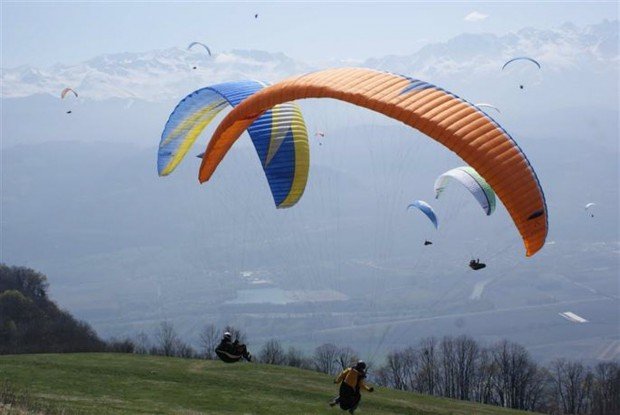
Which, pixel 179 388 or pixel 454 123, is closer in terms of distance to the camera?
pixel 454 123

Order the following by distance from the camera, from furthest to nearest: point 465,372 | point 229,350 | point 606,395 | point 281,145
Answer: point 465,372 → point 606,395 → point 281,145 → point 229,350

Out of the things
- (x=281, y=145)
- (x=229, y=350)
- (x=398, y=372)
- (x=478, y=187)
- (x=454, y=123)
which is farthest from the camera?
(x=398, y=372)

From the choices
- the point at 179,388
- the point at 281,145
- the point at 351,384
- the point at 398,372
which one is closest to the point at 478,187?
the point at 281,145

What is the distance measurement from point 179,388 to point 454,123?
21452 mm

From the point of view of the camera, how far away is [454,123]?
15.9 metres

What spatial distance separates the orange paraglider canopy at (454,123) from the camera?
1527 cm

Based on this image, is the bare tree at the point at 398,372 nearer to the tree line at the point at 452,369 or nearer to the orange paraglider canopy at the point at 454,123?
the tree line at the point at 452,369

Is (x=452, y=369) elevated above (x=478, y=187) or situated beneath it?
situated beneath

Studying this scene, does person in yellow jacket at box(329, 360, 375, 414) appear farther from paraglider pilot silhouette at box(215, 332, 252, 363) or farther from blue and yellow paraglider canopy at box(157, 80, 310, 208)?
blue and yellow paraglider canopy at box(157, 80, 310, 208)

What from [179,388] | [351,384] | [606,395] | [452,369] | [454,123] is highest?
[454,123]

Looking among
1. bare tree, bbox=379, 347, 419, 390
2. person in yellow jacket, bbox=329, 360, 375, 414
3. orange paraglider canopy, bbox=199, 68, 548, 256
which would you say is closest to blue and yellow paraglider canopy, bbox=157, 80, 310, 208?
orange paraglider canopy, bbox=199, 68, 548, 256

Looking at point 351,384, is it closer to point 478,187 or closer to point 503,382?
point 478,187

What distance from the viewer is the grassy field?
90.0 ft

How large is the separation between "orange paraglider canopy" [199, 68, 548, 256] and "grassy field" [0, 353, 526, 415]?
11.8 meters
